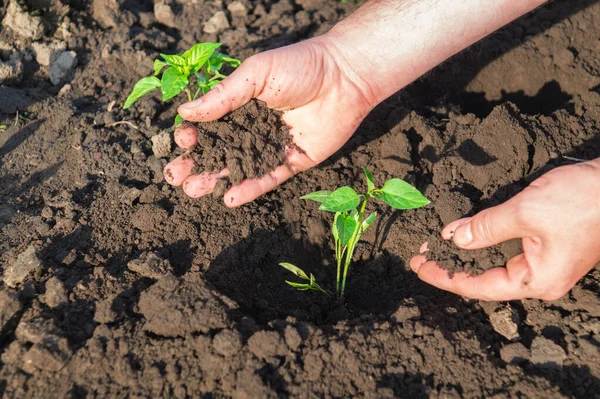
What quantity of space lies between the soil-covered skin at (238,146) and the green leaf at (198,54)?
33 centimetres

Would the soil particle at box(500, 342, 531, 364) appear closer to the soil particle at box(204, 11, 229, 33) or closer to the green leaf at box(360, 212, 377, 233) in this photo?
the green leaf at box(360, 212, 377, 233)

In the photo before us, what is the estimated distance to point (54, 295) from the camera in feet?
7.97

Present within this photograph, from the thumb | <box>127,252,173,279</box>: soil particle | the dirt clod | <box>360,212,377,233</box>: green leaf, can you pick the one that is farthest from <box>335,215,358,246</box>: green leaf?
<box>127,252,173,279</box>: soil particle

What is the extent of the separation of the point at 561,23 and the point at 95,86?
3.60 m

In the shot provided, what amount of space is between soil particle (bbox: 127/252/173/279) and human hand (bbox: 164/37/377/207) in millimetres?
442

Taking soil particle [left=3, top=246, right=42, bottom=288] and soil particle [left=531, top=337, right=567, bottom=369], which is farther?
soil particle [left=3, top=246, right=42, bottom=288]

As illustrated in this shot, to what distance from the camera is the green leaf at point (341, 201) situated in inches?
90.0

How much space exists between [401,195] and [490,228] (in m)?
0.44

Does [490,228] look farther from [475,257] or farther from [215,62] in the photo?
[215,62]

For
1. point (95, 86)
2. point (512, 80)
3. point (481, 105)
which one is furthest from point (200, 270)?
point (512, 80)

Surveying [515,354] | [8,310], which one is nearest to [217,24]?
[8,310]

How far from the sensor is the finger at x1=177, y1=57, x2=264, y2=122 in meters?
2.64

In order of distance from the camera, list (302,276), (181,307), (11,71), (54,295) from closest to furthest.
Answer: (181,307) < (54,295) < (302,276) < (11,71)

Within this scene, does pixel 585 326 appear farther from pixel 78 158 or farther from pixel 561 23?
pixel 78 158
